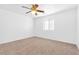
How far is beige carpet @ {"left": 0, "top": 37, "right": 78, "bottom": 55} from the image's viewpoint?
1.64 metres

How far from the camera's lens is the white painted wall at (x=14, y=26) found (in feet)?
5.42

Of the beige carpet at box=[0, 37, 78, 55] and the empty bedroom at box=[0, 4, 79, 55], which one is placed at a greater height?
the empty bedroom at box=[0, 4, 79, 55]

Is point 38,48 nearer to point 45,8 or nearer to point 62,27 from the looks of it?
point 62,27

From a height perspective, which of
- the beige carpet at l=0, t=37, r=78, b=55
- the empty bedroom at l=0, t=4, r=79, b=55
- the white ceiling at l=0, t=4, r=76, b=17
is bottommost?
the beige carpet at l=0, t=37, r=78, b=55

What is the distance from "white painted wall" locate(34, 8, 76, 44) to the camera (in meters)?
1.65

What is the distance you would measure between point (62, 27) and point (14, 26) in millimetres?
688

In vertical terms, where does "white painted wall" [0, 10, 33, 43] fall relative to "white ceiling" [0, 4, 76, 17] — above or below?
below

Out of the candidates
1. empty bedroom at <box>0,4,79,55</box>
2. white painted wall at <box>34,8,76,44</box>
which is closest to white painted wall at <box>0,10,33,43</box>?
empty bedroom at <box>0,4,79,55</box>

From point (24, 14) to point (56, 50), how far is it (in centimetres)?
69

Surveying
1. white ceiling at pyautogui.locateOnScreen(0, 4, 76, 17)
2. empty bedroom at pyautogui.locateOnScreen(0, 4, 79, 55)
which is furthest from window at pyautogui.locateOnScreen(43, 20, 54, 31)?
white ceiling at pyautogui.locateOnScreen(0, 4, 76, 17)

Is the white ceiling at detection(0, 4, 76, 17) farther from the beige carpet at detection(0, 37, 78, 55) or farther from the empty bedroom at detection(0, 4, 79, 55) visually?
the beige carpet at detection(0, 37, 78, 55)

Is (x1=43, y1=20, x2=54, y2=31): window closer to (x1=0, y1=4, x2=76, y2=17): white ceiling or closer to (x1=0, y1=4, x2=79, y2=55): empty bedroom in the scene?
(x1=0, y1=4, x2=79, y2=55): empty bedroom

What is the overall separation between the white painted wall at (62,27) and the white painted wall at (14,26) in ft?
0.42
